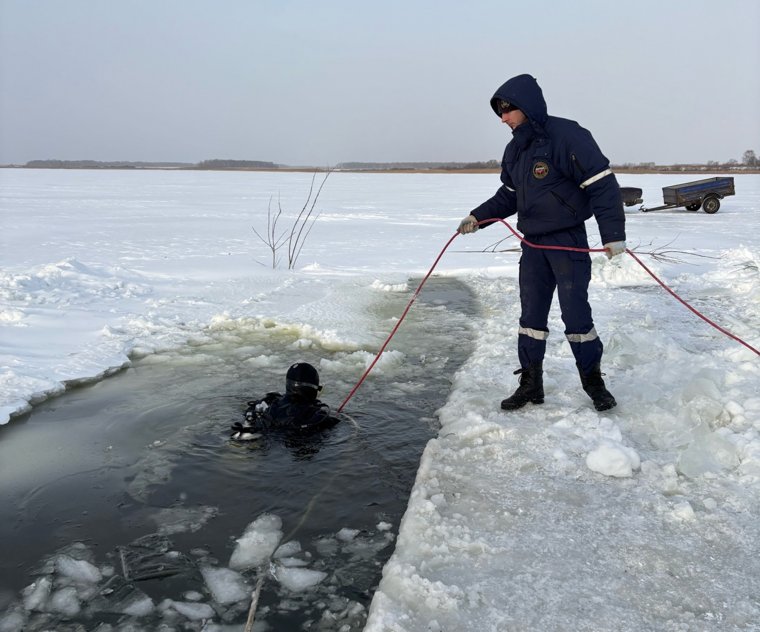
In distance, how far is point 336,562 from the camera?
7.64 feet

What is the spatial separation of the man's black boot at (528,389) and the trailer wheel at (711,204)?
18625 millimetres

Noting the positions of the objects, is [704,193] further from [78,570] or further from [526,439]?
[78,570]

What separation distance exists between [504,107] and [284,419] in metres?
2.19

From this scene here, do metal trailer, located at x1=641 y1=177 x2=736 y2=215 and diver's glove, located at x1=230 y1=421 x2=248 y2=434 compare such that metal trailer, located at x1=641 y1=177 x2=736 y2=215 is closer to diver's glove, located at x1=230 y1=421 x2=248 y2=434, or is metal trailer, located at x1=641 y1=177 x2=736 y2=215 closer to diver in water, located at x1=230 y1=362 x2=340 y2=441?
diver in water, located at x1=230 y1=362 x2=340 y2=441

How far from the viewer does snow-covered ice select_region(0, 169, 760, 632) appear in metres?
2.06

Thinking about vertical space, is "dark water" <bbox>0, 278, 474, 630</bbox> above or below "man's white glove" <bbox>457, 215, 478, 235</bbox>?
below

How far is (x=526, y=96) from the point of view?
10.2 feet

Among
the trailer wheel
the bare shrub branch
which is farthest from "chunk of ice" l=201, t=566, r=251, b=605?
the trailer wheel

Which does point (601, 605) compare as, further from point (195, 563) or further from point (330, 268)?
point (330, 268)

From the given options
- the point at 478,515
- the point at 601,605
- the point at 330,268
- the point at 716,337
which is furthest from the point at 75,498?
the point at 330,268

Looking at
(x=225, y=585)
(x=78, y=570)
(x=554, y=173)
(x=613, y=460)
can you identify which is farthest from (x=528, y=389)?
(x=78, y=570)

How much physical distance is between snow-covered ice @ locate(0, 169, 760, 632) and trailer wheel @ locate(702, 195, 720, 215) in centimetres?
1154

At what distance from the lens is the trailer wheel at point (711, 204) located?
19.0 meters

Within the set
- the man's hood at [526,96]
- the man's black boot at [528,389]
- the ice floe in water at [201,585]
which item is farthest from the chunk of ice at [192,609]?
the man's hood at [526,96]
